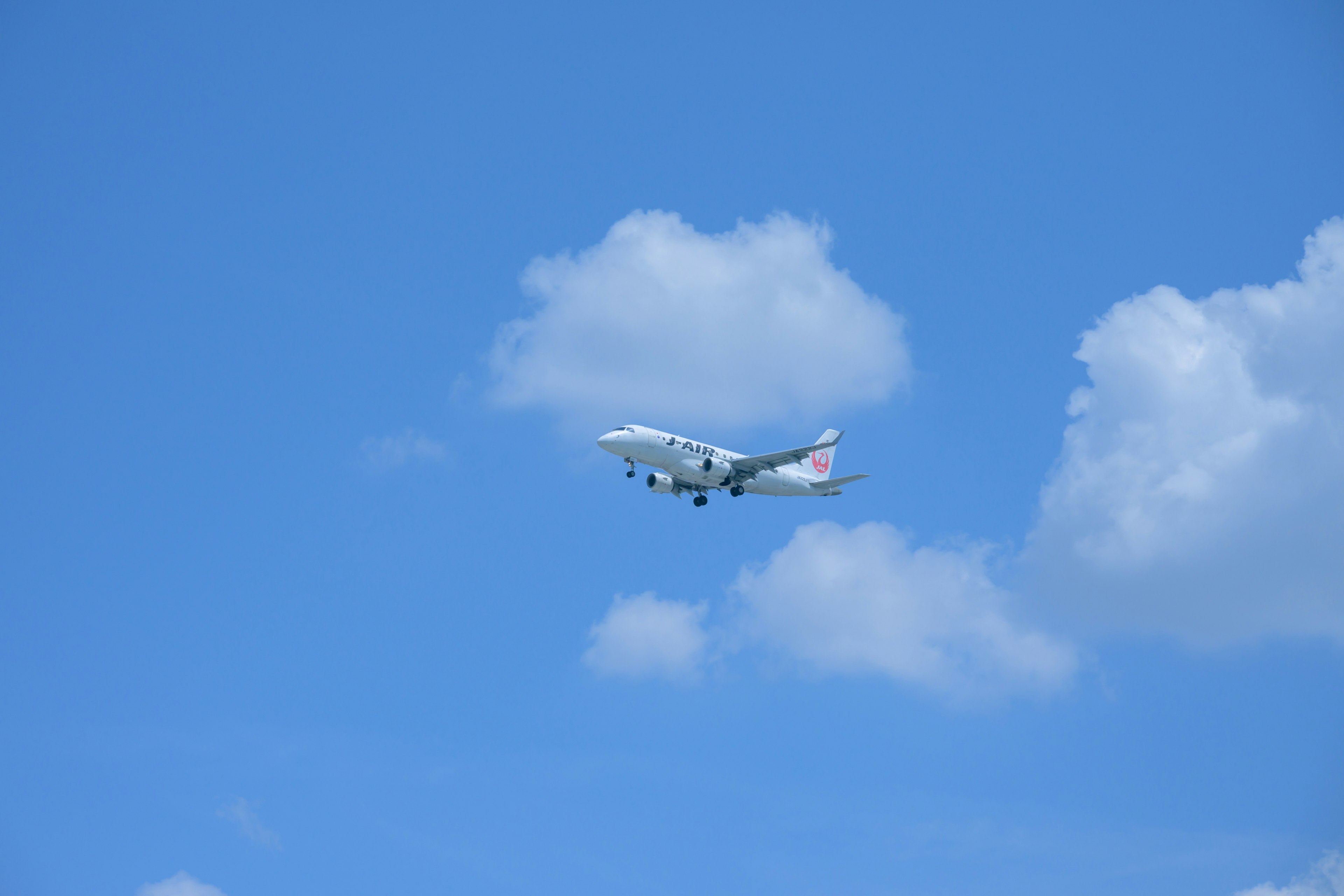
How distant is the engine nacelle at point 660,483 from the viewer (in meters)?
80.9

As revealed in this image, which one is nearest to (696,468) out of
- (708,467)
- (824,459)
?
(708,467)

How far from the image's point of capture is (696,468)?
7969 centimetres

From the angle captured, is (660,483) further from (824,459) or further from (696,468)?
(824,459)

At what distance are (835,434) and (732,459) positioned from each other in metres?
14.6

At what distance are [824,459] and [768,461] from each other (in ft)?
52.4

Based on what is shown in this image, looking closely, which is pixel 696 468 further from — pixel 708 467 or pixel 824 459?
pixel 824 459

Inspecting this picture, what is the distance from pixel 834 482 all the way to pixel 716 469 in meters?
9.22

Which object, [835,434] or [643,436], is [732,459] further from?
[835,434]

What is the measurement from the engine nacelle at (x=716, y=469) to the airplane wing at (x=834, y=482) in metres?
7.74

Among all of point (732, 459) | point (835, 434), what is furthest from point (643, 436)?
point (835, 434)

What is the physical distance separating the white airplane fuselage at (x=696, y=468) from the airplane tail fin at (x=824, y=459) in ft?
14.9

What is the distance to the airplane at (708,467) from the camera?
76.9 metres

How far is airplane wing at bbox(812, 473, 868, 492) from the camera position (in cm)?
7838

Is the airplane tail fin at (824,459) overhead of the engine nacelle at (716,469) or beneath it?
overhead
